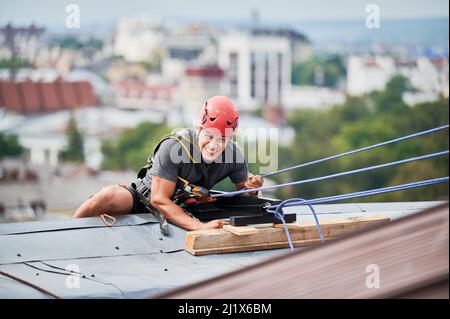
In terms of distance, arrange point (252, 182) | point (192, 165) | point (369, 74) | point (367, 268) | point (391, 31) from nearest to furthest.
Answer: point (367, 268) → point (192, 165) → point (252, 182) → point (369, 74) → point (391, 31)

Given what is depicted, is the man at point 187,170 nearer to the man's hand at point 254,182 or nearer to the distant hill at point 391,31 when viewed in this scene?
the man's hand at point 254,182

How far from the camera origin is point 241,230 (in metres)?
3.86

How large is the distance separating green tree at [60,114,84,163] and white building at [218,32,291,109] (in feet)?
49.7

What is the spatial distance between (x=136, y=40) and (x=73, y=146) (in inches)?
652

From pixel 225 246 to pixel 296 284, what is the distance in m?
1.50

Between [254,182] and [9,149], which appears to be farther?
[9,149]

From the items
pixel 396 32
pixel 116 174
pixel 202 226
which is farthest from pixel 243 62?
pixel 202 226

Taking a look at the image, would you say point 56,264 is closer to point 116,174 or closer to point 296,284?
point 296,284

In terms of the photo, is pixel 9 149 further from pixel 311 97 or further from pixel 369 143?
pixel 311 97

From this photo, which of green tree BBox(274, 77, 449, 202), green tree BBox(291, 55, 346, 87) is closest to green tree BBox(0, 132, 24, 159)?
green tree BBox(274, 77, 449, 202)

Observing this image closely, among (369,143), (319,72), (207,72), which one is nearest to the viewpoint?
(369,143)

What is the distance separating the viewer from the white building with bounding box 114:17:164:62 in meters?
65.8

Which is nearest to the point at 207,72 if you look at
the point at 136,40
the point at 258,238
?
the point at 136,40

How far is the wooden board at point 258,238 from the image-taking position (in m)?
3.85
